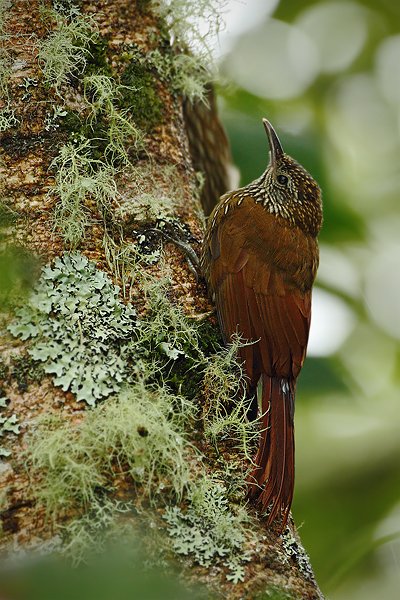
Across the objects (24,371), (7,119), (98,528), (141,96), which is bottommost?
(98,528)

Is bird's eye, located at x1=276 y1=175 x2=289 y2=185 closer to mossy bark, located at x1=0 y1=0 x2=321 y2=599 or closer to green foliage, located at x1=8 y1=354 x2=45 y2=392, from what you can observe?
mossy bark, located at x1=0 y1=0 x2=321 y2=599

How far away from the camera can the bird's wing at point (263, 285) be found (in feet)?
8.86

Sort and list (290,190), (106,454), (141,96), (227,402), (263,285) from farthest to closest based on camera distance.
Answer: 1. (290,190)
2. (263,285)
3. (141,96)
4. (227,402)
5. (106,454)

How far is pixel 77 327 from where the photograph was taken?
2.12 meters

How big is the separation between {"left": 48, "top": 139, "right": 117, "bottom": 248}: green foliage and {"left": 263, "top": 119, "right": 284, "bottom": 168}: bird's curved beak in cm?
118

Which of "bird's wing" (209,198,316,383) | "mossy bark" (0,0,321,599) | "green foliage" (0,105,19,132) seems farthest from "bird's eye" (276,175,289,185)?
"green foliage" (0,105,19,132)

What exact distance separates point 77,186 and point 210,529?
3.40ft

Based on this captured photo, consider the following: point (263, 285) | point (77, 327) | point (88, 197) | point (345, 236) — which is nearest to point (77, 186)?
point (88, 197)

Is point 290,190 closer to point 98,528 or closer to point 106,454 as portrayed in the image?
point 106,454

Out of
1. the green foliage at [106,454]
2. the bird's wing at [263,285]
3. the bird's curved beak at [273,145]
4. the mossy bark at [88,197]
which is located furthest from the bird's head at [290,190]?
the green foliage at [106,454]

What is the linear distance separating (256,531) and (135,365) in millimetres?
515

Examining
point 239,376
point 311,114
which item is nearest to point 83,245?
point 239,376

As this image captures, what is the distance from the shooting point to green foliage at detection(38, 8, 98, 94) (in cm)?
251

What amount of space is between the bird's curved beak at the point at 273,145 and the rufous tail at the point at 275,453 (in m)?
1.21
